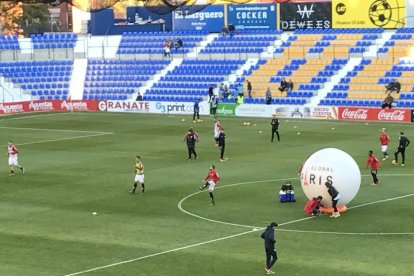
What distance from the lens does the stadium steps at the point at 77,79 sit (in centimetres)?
8268

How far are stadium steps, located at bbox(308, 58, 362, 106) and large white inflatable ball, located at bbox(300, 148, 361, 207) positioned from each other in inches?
1533

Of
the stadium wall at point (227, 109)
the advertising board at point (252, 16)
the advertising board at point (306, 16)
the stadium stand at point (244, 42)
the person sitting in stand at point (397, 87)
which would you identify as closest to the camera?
A: the stadium wall at point (227, 109)

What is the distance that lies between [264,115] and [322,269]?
44.9 metres

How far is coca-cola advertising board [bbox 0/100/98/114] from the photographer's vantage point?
252ft

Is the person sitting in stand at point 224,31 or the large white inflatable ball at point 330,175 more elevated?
the person sitting in stand at point 224,31

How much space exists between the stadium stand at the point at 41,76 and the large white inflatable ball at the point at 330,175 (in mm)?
52842

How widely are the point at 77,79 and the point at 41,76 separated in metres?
3.15

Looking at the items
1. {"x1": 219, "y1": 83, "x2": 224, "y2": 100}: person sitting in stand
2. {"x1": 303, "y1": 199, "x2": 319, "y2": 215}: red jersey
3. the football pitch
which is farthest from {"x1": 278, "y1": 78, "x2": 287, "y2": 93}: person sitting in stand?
{"x1": 303, "y1": 199, "x2": 319, "y2": 215}: red jersey

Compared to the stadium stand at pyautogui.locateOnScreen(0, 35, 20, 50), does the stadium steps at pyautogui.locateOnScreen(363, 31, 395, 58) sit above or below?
below

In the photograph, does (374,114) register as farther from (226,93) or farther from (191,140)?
(191,140)

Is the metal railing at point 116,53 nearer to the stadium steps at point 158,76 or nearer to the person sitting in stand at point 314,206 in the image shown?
the stadium steps at point 158,76

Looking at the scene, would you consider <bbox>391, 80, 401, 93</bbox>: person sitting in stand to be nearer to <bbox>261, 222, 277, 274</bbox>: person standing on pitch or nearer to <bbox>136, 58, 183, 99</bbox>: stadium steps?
<bbox>136, 58, 183, 99</bbox>: stadium steps

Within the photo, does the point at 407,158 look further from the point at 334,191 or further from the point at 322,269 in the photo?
the point at 322,269

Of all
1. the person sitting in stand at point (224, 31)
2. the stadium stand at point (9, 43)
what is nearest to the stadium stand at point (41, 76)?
the stadium stand at point (9, 43)
